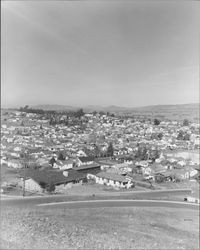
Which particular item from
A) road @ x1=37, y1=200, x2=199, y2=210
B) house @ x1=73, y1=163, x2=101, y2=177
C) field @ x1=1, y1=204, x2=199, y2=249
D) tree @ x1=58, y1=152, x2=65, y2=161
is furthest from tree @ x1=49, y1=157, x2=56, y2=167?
field @ x1=1, y1=204, x2=199, y2=249

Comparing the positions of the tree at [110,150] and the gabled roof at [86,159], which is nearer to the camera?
the gabled roof at [86,159]

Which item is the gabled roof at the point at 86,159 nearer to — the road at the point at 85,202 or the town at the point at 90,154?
the town at the point at 90,154

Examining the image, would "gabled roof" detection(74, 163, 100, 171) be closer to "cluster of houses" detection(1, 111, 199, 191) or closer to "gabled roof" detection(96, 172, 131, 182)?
"cluster of houses" detection(1, 111, 199, 191)

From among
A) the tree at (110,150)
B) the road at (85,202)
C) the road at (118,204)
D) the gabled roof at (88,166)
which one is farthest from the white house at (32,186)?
the tree at (110,150)

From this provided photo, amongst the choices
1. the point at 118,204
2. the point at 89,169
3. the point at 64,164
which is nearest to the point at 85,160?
the point at 89,169

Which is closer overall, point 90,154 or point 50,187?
point 50,187

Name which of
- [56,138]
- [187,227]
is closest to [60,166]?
[56,138]

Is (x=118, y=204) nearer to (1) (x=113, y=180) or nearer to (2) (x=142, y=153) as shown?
(1) (x=113, y=180)
